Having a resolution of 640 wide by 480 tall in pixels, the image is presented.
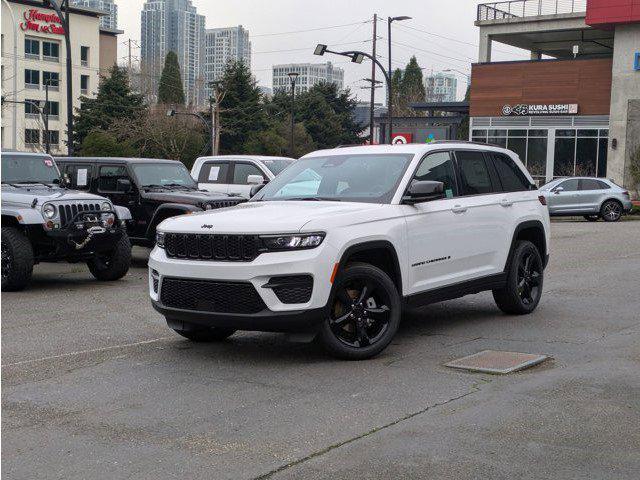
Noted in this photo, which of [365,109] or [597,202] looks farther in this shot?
[365,109]

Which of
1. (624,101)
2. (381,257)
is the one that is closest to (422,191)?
(381,257)

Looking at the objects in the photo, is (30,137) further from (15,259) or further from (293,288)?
(293,288)

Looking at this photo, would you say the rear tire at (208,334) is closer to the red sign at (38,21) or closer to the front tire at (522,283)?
the front tire at (522,283)

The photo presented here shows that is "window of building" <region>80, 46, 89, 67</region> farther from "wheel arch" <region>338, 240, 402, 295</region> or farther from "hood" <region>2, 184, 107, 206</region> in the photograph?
"wheel arch" <region>338, 240, 402, 295</region>

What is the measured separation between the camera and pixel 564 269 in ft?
48.0

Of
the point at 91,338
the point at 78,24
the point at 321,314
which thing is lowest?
the point at 91,338

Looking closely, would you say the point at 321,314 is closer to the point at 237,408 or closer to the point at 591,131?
the point at 237,408

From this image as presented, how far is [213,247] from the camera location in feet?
23.7

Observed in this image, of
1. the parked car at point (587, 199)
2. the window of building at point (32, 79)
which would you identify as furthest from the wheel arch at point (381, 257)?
the window of building at point (32, 79)

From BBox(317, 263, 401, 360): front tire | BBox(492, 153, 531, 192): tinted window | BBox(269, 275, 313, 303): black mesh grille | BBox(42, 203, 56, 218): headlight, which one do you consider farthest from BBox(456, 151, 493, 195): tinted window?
BBox(42, 203, 56, 218): headlight

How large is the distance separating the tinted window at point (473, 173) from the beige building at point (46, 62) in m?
80.4

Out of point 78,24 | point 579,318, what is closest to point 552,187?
point 579,318

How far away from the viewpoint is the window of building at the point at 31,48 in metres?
90.6

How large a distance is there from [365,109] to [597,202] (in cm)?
11043
